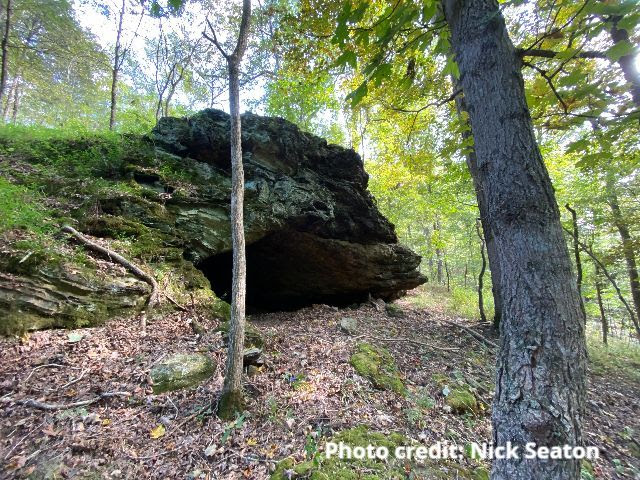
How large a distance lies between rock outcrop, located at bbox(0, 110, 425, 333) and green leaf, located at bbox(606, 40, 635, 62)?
21.6ft

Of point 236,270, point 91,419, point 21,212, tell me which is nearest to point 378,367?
point 236,270

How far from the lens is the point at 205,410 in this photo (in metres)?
3.69

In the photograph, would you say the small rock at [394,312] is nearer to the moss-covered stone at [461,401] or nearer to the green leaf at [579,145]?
the moss-covered stone at [461,401]

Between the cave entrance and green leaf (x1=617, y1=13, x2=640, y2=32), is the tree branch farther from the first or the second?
the cave entrance

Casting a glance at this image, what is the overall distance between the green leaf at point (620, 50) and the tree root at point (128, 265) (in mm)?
6625

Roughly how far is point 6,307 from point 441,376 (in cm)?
695

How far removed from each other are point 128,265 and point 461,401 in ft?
21.2

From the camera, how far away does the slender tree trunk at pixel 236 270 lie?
3.73 meters

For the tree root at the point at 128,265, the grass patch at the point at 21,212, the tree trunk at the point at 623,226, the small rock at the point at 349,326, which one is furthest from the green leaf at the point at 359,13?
the tree trunk at the point at 623,226

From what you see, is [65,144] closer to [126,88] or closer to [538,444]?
[538,444]

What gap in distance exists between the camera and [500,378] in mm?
1894

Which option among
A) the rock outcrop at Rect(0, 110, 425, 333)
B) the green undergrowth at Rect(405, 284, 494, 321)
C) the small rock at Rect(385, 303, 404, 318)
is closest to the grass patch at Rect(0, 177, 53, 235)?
the rock outcrop at Rect(0, 110, 425, 333)

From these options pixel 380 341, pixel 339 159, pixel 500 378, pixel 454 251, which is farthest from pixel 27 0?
pixel 454 251

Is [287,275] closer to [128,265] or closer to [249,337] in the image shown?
[249,337]
